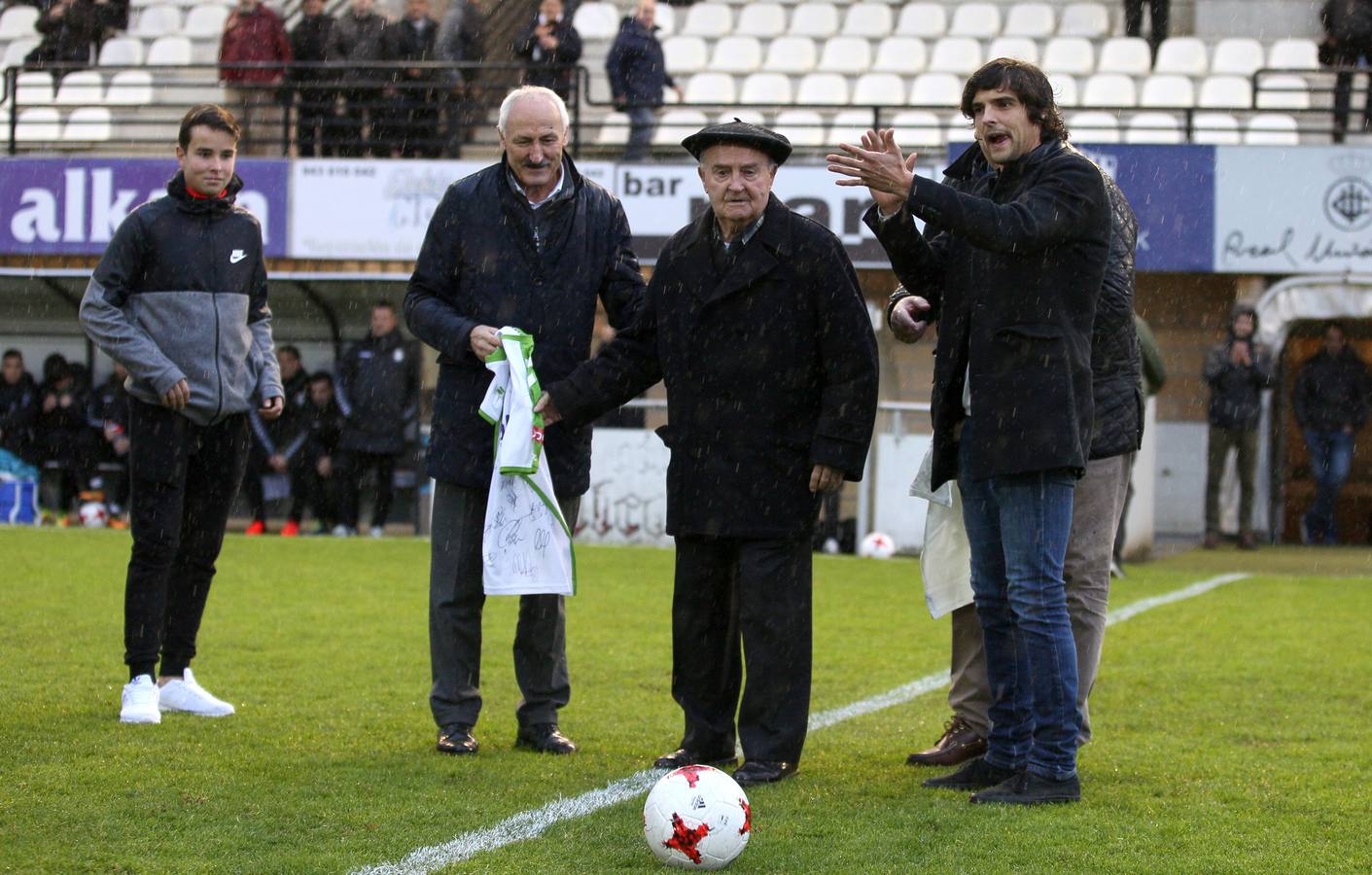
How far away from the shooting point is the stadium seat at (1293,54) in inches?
670

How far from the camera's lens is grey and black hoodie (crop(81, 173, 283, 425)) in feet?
19.2

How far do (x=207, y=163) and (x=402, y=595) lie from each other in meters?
4.58

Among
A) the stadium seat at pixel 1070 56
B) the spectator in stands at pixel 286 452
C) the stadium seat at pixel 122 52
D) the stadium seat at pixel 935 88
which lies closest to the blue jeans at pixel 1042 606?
the spectator in stands at pixel 286 452

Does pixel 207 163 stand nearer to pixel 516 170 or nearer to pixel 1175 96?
pixel 516 170

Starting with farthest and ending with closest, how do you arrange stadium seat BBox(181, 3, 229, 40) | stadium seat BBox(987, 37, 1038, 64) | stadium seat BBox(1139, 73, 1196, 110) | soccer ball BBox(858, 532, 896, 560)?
stadium seat BBox(181, 3, 229, 40), stadium seat BBox(987, 37, 1038, 64), stadium seat BBox(1139, 73, 1196, 110), soccer ball BBox(858, 532, 896, 560)

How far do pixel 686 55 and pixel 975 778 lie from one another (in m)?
14.2

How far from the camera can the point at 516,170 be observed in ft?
18.2

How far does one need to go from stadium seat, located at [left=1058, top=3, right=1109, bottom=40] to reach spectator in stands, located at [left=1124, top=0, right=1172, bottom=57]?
0.23m

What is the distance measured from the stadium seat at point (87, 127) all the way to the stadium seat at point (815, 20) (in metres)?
7.14

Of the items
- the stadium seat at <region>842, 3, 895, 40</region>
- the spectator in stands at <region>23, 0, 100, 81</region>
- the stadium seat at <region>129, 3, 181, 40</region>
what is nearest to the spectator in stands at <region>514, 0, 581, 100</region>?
the stadium seat at <region>842, 3, 895, 40</region>

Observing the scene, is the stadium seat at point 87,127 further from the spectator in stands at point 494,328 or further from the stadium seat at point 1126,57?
the spectator in stands at point 494,328

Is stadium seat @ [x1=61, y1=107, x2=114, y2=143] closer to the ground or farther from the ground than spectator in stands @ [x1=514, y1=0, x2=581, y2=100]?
closer to the ground

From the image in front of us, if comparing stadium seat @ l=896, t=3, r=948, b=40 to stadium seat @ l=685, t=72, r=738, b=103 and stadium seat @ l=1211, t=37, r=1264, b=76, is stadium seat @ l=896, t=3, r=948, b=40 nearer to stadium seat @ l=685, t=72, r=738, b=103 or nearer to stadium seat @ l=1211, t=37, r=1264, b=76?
stadium seat @ l=685, t=72, r=738, b=103

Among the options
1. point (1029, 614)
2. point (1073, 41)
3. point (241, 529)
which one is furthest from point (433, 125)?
point (1029, 614)
